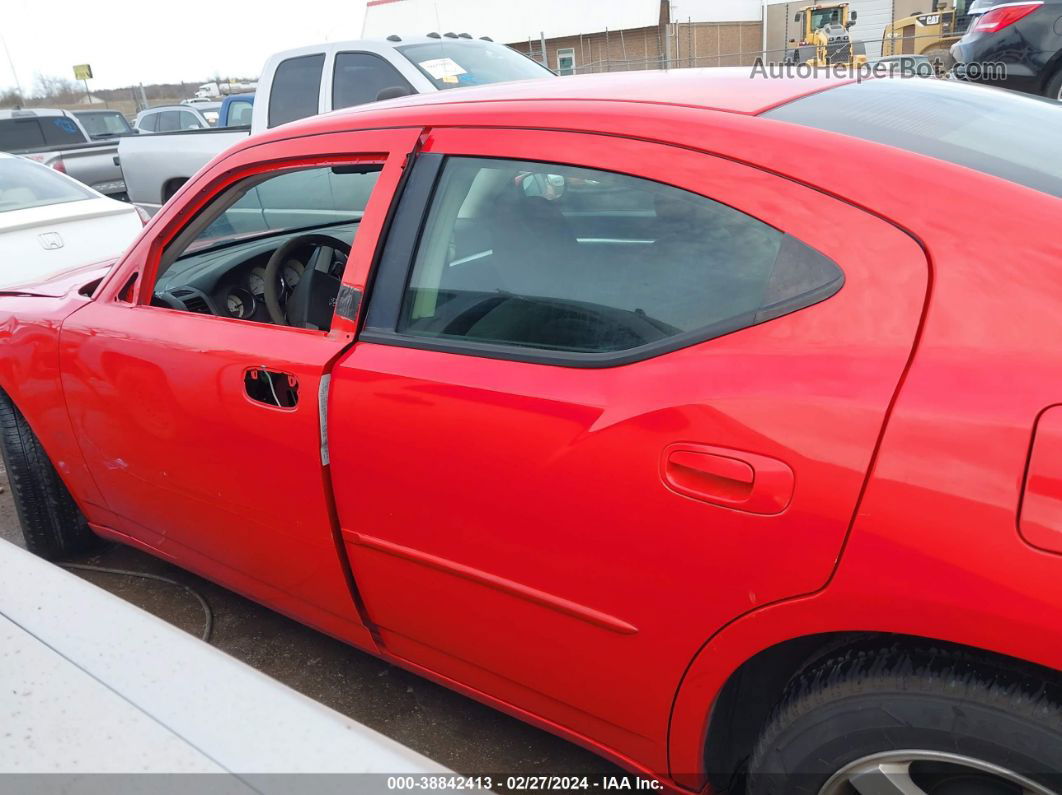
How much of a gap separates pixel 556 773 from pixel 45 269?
500 centimetres

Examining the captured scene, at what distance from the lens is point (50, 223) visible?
5539 mm

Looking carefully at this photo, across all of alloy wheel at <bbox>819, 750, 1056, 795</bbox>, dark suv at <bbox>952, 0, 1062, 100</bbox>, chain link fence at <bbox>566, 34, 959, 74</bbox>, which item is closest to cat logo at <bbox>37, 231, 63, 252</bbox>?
alloy wheel at <bbox>819, 750, 1056, 795</bbox>

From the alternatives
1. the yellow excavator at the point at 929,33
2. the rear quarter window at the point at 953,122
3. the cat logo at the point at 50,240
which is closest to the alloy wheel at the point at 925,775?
the rear quarter window at the point at 953,122

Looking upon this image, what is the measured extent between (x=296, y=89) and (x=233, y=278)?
4.43m

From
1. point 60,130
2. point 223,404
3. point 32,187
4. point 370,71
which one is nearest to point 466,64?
point 370,71

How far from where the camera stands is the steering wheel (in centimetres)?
244

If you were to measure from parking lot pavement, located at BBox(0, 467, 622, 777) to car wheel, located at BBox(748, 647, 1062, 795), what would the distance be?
78 centimetres

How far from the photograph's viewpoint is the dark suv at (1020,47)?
21.6 feet

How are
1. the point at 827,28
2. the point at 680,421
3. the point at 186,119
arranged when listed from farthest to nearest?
the point at 827,28, the point at 186,119, the point at 680,421

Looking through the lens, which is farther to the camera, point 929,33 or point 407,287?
→ point 929,33

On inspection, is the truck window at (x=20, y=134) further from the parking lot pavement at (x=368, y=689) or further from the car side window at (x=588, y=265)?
the car side window at (x=588, y=265)

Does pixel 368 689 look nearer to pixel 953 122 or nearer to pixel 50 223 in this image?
pixel 953 122

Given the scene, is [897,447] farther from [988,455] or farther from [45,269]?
[45,269]

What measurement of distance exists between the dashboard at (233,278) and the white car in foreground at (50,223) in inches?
116
